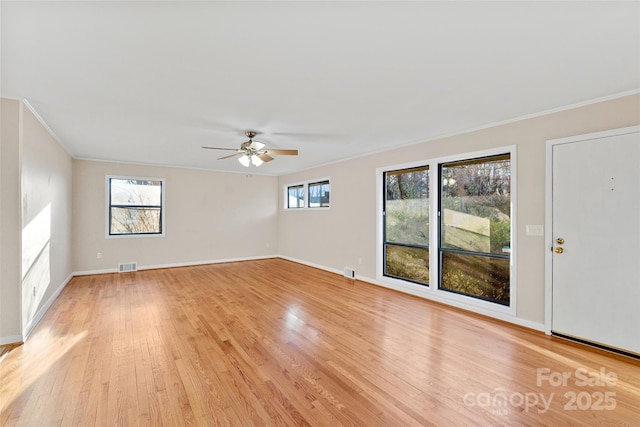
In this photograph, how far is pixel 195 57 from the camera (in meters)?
2.13

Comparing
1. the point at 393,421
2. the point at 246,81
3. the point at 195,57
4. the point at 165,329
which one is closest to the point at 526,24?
the point at 246,81

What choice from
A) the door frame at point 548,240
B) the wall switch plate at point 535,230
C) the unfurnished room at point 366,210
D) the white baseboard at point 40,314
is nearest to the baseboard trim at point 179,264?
the unfurnished room at point 366,210

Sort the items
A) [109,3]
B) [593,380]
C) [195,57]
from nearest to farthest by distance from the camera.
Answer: [109,3], [195,57], [593,380]

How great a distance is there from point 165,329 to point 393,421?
8.76ft

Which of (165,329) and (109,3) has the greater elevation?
(109,3)

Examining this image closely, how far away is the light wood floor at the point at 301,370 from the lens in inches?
75.7

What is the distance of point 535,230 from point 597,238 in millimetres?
532

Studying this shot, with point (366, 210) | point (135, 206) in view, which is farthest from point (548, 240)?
point (135, 206)

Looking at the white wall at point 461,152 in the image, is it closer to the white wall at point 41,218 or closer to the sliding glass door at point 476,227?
the sliding glass door at point 476,227

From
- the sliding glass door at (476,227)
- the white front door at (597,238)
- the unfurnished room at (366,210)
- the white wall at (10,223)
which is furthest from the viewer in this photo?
the sliding glass door at (476,227)

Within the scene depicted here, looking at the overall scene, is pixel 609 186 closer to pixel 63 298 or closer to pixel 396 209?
pixel 396 209

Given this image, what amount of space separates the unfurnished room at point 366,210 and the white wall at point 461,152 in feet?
0.09

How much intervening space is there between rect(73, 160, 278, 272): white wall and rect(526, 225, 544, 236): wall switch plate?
6432 mm

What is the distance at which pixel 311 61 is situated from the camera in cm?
220
